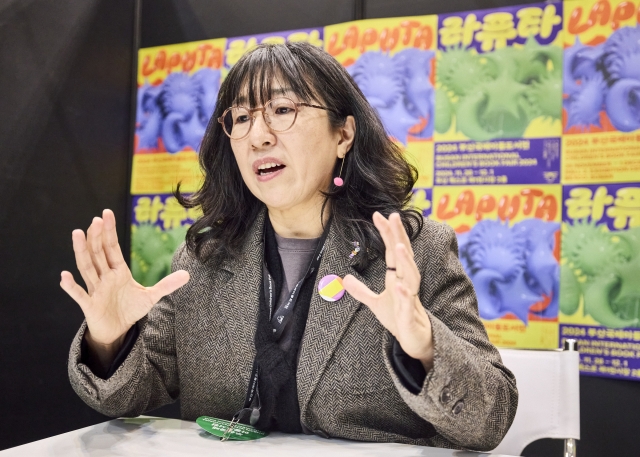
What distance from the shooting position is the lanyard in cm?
150

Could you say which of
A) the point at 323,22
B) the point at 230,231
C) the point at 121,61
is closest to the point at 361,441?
the point at 230,231

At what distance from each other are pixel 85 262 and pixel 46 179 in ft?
6.66

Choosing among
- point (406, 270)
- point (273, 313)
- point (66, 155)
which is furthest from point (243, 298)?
point (66, 155)

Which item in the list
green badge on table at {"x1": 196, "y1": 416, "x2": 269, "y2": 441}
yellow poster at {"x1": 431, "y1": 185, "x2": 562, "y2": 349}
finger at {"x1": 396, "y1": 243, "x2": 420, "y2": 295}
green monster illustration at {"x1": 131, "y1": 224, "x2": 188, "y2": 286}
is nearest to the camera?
finger at {"x1": 396, "y1": 243, "x2": 420, "y2": 295}

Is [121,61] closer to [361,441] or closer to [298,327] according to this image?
[298,327]

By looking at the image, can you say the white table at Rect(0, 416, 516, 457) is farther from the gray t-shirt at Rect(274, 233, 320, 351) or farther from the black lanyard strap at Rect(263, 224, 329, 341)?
the gray t-shirt at Rect(274, 233, 320, 351)

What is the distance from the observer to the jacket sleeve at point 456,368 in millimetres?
1217

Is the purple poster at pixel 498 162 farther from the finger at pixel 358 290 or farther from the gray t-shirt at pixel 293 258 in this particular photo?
the finger at pixel 358 290

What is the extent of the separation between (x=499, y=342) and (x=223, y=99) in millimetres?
1765

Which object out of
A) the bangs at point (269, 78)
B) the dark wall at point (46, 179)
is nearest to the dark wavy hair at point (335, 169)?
the bangs at point (269, 78)

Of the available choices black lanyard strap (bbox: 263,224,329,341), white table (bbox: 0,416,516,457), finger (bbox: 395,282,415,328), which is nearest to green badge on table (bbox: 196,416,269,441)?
white table (bbox: 0,416,516,457)

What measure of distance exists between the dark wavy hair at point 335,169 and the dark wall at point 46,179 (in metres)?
1.46

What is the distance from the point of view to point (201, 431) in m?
1.46

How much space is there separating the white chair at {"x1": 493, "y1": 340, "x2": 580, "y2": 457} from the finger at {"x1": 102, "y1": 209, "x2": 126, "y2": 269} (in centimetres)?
114
